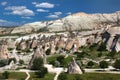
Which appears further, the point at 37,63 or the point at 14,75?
the point at 37,63

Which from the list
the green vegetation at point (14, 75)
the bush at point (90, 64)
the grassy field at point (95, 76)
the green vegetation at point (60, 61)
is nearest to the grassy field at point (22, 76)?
the green vegetation at point (14, 75)

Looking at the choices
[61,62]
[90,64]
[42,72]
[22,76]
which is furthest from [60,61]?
[22,76]

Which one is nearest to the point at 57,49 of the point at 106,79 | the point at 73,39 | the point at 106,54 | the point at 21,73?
the point at 73,39

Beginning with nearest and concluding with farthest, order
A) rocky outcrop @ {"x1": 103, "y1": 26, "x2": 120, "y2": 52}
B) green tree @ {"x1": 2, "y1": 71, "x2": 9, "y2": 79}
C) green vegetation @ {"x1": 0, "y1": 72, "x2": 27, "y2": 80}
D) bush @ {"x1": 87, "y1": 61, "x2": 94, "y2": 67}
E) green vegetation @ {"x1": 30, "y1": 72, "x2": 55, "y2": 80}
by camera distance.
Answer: green vegetation @ {"x1": 30, "y1": 72, "x2": 55, "y2": 80}, green tree @ {"x1": 2, "y1": 71, "x2": 9, "y2": 79}, green vegetation @ {"x1": 0, "y1": 72, "x2": 27, "y2": 80}, bush @ {"x1": 87, "y1": 61, "x2": 94, "y2": 67}, rocky outcrop @ {"x1": 103, "y1": 26, "x2": 120, "y2": 52}

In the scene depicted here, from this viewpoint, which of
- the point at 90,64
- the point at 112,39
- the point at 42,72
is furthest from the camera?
the point at 112,39

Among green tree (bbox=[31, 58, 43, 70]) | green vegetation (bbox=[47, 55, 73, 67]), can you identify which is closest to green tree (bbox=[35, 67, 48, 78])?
green tree (bbox=[31, 58, 43, 70])

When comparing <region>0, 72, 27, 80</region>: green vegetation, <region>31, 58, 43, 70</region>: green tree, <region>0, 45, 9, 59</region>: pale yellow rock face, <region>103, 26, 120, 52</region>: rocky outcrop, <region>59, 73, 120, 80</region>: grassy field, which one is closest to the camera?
<region>59, 73, 120, 80</region>: grassy field

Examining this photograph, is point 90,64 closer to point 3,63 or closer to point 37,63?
point 37,63

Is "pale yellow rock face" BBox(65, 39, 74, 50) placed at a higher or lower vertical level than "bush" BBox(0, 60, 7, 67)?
higher

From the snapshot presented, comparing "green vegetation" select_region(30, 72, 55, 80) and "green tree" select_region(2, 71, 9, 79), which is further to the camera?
"green tree" select_region(2, 71, 9, 79)

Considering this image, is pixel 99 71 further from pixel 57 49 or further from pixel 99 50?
pixel 57 49

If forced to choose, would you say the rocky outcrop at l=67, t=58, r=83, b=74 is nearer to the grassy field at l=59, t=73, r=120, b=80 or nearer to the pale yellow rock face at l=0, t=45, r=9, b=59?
the grassy field at l=59, t=73, r=120, b=80

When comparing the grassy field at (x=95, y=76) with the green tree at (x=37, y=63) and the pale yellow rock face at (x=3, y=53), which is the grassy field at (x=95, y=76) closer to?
the green tree at (x=37, y=63)
